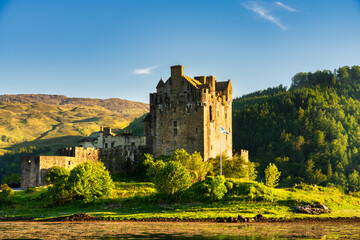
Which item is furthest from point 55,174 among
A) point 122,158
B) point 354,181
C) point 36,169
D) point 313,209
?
point 354,181

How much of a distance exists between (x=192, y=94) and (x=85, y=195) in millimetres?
33215

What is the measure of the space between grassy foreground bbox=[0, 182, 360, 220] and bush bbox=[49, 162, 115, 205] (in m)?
1.15

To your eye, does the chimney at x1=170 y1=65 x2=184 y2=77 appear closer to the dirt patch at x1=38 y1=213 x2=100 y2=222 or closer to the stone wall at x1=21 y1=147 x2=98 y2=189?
the stone wall at x1=21 y1=147 x2=98 y2=189

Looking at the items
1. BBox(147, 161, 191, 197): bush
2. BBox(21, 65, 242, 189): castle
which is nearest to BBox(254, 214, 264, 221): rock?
BBox(147, 161, 191, 197): bush

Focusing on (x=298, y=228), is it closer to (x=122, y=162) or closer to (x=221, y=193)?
(x=221, y=193)

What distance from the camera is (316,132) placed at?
197875 mm

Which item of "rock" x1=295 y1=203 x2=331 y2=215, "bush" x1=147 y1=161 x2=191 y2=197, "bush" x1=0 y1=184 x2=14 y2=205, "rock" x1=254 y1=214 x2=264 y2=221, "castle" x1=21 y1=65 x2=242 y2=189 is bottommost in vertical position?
"rock" x1=254 y1=214 x2=264 y2=221

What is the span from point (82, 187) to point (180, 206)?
14.3 meters

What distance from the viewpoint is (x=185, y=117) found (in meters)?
91.6

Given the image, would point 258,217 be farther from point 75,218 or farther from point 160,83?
point 160,83

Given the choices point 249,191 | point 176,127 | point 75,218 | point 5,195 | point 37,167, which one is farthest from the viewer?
point 176,127

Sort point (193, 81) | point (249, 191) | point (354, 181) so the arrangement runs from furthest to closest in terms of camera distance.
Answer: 1. point (354, 181)
2. point (193, 81)
3. point (249, 191)

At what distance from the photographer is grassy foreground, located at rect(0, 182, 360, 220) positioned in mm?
57812

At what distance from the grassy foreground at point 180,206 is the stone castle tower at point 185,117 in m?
22.3
